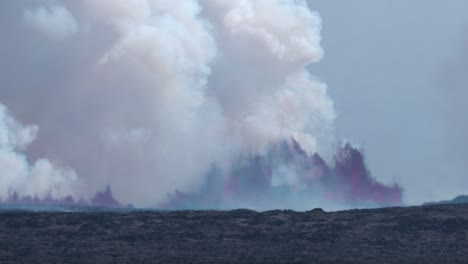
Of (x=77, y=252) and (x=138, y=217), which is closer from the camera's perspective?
(x=77, y=252)

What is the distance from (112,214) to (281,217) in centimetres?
1776

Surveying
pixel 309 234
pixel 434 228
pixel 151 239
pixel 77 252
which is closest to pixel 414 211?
pixel 434 228

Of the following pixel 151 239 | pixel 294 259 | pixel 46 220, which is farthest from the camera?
pixel 46 220

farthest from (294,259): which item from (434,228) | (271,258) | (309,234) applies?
(434,228)

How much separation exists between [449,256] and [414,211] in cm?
1753

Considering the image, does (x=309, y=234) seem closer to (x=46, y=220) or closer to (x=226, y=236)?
(x=226, y=236)

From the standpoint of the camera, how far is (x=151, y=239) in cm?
10256

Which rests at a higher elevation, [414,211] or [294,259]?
[414,211]

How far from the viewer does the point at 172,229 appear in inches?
4183

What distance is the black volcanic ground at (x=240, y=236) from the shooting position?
95.8 meters

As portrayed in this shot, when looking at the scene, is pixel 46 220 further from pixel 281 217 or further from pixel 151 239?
pixel 281 217

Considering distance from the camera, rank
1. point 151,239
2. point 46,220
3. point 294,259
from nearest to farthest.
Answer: point 294,259 < point 151,239 < point 46,220

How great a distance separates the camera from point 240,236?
10381 cm

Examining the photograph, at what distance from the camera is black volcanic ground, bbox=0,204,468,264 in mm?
95812
